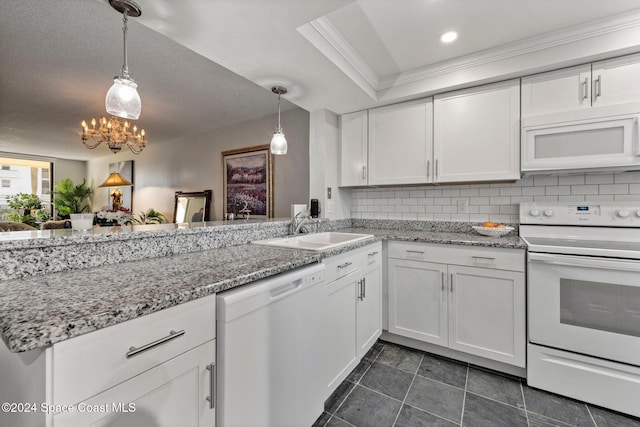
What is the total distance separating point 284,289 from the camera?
1144mm

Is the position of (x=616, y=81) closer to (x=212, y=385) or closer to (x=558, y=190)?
(x=558, y=190)

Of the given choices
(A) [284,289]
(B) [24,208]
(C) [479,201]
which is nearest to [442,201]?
(C) [479,201]

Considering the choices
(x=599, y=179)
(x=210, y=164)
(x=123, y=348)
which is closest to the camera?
(x=123, y=348)

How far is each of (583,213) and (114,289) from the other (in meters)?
2.72

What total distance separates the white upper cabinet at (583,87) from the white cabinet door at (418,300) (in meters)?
1.33

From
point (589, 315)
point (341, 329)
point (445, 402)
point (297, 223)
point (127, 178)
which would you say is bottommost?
point (445, 402)

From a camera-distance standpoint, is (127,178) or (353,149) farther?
(127,178)

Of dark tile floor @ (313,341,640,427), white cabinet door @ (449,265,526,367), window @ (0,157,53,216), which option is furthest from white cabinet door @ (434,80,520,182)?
window @ (0,157,53,216)

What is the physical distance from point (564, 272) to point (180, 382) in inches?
79.0

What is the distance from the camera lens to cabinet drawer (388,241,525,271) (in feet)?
5.78

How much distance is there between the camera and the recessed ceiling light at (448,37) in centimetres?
175

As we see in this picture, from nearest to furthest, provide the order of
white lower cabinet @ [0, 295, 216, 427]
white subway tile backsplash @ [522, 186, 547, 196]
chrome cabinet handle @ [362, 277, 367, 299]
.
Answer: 1. white lower cabinet @ [0, 295, 216, 427]
2. chrome cabinet handle @ [362, 277, 367, 299]
3. white subway tile backsplash @ [522, 186, 547, 196]

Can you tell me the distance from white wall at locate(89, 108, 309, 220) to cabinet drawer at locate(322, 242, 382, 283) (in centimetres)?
139

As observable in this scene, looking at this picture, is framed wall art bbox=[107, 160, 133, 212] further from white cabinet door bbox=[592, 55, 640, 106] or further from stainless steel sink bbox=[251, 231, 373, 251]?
white cabinet door bbox=[592, 55, 640, 106]
